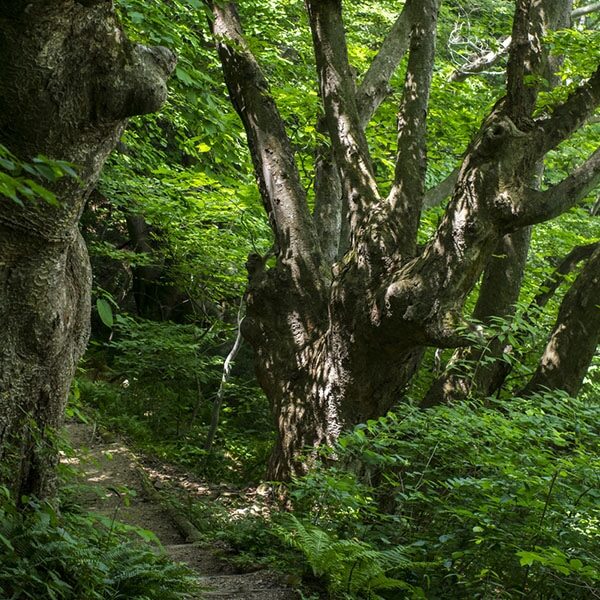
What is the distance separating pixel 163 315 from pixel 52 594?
11.6 meters

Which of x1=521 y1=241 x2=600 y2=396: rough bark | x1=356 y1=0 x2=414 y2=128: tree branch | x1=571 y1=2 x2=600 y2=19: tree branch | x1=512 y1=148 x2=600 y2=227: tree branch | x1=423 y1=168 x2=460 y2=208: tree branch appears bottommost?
x1=521 y1=241 x2=600 y2=396: rough bark

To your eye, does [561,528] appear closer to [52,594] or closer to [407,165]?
[52,594]

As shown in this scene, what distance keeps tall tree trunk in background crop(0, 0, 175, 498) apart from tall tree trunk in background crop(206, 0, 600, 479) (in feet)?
9.94

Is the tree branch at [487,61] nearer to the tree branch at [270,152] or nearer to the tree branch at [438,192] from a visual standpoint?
the tree branch at [438,192]

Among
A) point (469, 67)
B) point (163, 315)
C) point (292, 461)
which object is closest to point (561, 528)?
point (292, 461)

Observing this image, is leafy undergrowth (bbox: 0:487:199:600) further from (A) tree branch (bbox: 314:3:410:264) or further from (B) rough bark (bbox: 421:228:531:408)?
(A) tree branch (bbox: 314:3:410:264)

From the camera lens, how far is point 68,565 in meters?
3.38

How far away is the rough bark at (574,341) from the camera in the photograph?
707cm

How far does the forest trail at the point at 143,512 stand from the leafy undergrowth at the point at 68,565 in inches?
9.2

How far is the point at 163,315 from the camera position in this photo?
571 inches

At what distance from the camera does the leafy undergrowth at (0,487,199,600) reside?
3.16 m

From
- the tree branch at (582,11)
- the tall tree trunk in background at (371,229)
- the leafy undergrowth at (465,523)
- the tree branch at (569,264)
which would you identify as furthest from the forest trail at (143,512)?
the tree branch at (582,11)

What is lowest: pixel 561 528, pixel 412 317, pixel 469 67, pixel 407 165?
pixel 561 528

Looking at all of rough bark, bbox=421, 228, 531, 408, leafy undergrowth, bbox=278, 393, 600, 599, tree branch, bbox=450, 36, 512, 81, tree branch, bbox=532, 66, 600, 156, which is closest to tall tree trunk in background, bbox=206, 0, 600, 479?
tree branch, bbox=532, 66, 600, 156
